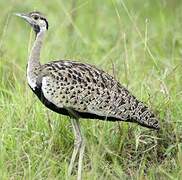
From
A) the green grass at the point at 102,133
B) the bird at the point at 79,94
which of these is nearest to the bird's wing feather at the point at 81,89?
the bird at the point at 79,94

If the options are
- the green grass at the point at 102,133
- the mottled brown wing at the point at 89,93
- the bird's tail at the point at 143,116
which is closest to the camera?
the green grass at the point at 102,133

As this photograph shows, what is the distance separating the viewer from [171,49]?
8070mm

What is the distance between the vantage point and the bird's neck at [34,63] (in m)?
5.37

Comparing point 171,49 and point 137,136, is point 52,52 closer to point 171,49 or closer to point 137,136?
point 171,49

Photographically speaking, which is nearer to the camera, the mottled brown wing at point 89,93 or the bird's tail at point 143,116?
the mottled brown wing at point 89,93

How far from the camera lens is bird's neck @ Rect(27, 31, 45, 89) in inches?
211

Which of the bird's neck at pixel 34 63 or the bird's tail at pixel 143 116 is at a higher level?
the bird's neck at pixel 34 63

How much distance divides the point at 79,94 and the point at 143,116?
445 millimetres

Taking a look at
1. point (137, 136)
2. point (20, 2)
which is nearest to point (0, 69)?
point (137, 136)

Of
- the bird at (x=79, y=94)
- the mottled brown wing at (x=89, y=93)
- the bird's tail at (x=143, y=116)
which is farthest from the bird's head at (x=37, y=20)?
the bird's tail at (x=143, y=116)

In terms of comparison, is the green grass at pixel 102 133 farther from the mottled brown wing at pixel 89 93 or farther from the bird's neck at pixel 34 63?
the bird's neck at pixel 34 63

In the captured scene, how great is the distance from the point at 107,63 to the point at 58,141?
1.28 meters

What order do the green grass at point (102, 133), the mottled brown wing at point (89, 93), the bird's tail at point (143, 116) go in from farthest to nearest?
the bird's tail at point (143, 116)
the mottled brown wing at point (89, 93)
the green grass at point (102, 133)

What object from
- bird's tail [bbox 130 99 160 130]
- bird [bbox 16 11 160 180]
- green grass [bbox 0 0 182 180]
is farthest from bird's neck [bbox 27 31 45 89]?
bird's tail [bbox 130 99 160 130]
